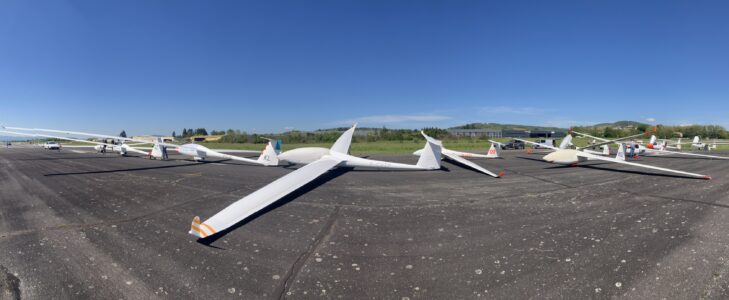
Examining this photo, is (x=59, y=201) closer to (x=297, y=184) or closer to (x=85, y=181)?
(x=85, y=181)

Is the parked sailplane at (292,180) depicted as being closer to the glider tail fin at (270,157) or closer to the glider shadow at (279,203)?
the glider shadow at (279,203)

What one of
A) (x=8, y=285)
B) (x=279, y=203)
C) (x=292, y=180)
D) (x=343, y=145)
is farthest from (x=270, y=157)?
(x=8, y=285)

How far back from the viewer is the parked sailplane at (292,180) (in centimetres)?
499

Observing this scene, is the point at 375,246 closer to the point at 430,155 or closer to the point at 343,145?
the point at 430,155

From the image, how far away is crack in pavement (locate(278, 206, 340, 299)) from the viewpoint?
357cm

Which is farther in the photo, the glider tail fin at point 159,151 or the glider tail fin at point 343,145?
the glider tail fin at point 159,151

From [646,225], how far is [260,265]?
329 inches

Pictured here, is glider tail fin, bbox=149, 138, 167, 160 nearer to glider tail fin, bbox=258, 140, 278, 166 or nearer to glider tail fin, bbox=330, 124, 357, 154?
glider tail fin, bbox=258, 140, 278, 166

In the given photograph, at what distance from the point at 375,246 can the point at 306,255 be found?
128cm

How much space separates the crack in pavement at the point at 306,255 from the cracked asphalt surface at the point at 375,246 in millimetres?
30

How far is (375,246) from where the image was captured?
16.0ft

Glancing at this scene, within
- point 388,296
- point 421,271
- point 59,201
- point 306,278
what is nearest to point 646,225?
point 421,271

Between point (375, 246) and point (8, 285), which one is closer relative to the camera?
point (8, 285)

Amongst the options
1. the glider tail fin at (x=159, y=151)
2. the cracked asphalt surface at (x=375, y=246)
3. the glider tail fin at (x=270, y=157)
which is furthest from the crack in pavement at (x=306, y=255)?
the glider tail fin at (x=159, y=151)
